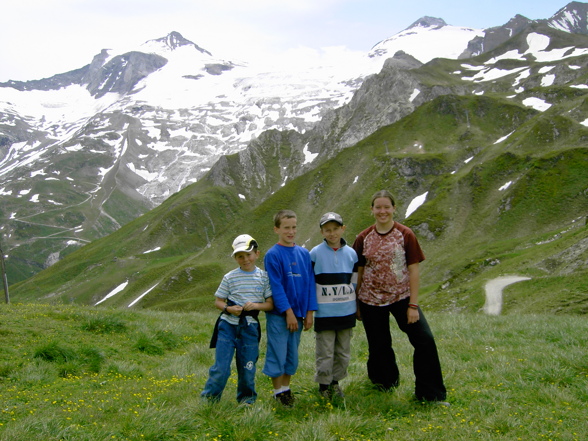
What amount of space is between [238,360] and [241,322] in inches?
26.3

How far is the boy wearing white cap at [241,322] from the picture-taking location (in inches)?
284

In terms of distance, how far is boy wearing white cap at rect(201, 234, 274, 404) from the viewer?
23.7ft

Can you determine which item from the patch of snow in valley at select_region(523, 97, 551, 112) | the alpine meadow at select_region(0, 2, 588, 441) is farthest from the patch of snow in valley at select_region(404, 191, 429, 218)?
the patch of snow in valley at select_region(523, 97, 551, 112)

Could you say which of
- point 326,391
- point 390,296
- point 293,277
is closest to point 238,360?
point 326,391

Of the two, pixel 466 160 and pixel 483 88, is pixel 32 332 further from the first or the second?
pixel 483 88

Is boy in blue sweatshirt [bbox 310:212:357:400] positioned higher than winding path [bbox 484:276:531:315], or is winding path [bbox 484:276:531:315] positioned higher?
boy in blue sweatshirt [bbox 310:212:357:400]

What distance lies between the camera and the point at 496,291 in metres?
32.6

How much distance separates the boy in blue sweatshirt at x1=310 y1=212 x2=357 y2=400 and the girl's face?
0.67m

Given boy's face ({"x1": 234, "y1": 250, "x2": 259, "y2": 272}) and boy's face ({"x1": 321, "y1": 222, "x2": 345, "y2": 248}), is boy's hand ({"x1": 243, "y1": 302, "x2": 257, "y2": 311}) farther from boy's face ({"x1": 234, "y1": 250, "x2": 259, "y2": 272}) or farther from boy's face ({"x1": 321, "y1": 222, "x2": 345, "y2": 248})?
boy's face ({"x1": 321, "y1": 222, "x2": 345, "y2": 248})

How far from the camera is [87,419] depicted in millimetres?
6238

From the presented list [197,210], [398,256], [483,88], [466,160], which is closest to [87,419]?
[398,256]

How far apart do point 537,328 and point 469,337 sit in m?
2.05

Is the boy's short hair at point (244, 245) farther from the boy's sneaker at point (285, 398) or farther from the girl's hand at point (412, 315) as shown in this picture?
the girl's hand at point (412, 315)

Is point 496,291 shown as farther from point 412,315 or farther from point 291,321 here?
point 291,321
